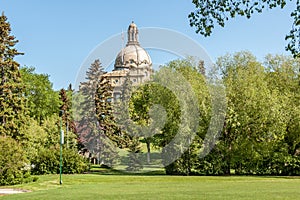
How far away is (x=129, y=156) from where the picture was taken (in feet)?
119

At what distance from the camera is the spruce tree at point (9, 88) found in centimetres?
2895

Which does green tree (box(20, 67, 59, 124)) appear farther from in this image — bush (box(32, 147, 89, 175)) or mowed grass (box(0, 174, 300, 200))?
mowed grass (box(0, 174, 300, 200))

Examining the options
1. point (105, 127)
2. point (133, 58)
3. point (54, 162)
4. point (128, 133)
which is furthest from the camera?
point (133, 58)

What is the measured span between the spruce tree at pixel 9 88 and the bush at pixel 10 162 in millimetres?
4069

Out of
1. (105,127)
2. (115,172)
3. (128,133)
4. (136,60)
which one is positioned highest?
(136,60)

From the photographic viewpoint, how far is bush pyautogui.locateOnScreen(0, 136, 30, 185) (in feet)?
79.9

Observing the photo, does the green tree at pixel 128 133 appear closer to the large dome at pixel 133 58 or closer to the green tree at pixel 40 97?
the large dome at pixel 133 58

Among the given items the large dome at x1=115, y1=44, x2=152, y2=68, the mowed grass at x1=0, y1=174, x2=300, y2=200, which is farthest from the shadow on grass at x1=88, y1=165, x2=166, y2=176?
the large dome at x1=115, y1=44, x2=152, y2=68

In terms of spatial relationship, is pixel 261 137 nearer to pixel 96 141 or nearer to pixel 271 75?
pixel 271 75

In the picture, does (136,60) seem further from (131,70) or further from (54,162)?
(54,162)

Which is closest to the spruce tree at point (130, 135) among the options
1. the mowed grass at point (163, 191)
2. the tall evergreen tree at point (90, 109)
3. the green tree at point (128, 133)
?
the green tree at point (128, 133)

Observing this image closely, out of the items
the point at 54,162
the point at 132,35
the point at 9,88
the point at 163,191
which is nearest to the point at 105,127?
the point at 54,162

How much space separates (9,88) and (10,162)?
23.5 ft

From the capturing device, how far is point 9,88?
29.5m
